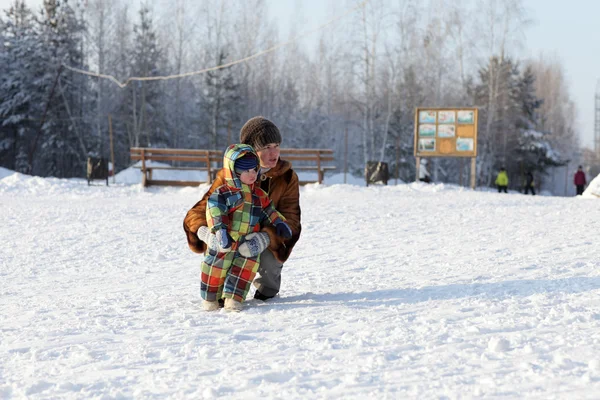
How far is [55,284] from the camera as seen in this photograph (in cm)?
486

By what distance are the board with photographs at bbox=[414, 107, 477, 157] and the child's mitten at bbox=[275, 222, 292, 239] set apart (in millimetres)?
14156

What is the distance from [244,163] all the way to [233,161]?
0.19 feet

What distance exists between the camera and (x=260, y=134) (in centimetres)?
353

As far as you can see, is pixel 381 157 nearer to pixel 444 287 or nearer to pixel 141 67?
pixel 141 67

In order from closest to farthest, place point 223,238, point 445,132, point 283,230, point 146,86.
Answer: point 223,238 < point 283,230 < point 445,132 < point 146,86

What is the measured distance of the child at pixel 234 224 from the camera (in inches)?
130

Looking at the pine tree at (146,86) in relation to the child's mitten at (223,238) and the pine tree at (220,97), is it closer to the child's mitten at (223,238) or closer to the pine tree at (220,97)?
the pine tree at (220,97)

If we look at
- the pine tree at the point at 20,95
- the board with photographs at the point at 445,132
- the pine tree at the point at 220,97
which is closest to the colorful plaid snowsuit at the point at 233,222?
the board with photographs at the point at 445,132

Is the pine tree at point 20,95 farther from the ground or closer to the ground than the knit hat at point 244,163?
farther from the ground

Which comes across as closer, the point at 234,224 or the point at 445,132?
the point at 234,224

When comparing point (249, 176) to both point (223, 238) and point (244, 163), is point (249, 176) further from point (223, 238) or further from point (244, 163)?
point (223, 238)

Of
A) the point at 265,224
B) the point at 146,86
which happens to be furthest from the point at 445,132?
the point at 146,86

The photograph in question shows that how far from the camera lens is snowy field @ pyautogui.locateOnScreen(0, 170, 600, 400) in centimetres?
219

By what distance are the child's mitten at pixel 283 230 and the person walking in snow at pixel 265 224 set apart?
0.04m
